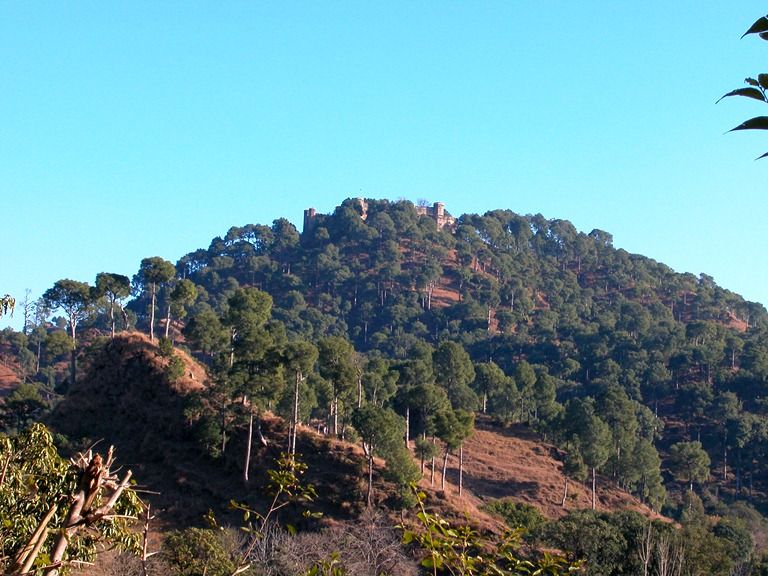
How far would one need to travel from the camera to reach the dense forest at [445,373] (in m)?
33.8

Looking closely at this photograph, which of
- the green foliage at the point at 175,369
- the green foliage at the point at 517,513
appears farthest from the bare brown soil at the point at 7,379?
the green foliage at the point at 517,513

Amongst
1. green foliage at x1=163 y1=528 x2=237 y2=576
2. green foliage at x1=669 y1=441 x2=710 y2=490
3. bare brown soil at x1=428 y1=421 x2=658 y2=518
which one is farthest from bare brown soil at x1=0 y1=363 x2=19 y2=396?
green foliage at x1=669 y1=441 x2=710 y2=490

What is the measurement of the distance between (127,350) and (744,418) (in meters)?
45.1

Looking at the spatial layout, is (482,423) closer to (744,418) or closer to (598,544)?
(744,418)

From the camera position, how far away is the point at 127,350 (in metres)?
46.4

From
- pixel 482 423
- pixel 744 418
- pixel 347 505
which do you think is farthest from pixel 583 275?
pixel 347 505

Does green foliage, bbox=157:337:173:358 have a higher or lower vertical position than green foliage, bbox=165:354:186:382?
higher

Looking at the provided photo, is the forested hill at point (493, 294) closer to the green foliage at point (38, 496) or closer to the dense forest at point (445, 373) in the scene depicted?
the dense forest at point (445, 373)

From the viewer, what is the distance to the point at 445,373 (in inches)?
2371

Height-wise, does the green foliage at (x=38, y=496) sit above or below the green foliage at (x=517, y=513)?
above

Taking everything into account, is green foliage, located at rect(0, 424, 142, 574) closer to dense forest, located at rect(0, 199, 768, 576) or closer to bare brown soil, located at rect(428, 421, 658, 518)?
dense forest, located at rect(0, 199, 768, 576)

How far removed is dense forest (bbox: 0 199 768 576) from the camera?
111ft

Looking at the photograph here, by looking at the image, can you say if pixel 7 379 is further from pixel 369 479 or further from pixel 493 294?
pixel 493 294

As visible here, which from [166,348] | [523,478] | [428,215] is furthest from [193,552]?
[428,215]
